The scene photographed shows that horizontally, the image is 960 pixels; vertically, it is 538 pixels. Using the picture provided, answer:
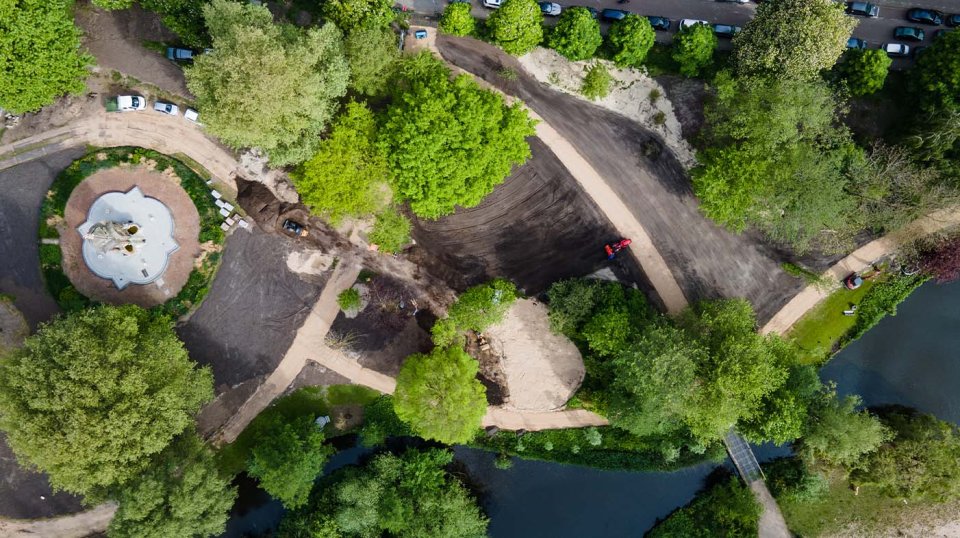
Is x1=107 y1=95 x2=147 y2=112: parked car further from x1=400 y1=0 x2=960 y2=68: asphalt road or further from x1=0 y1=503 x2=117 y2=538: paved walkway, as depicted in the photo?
x1=0 y1=503 x2=117 y2=538: paved walkway

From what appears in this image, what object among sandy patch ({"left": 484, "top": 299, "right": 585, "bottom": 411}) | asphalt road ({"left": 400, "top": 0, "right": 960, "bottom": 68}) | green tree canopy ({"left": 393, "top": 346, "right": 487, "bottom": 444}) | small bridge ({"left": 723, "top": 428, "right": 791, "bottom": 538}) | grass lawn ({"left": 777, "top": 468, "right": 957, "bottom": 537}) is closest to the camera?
green tree canopy ({"left": 393, "top": 346, "right": 487, "bottom": 444})

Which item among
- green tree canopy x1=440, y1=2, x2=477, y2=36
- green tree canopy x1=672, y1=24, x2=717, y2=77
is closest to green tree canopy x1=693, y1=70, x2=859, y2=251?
green tree canopy x1=672, y1=24, x2=717, y2=77

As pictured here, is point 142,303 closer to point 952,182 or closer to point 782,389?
point 782,389

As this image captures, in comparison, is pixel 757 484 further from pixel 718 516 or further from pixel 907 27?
pixel 907 27

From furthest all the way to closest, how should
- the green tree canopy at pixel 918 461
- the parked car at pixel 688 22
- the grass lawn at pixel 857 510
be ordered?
the grass lawn at pixel 857 510
the parked car at pixel 688 22
the green tree canopy at pixel 918 461

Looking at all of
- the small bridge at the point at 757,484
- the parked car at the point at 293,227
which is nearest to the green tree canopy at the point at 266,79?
the parked car at the point at 293,227

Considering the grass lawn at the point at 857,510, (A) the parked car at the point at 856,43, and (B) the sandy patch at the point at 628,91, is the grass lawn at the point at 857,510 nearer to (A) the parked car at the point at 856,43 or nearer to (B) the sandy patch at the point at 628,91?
(B) the sandy patch at the point at 628,91

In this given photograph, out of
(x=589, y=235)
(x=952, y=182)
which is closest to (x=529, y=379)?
(x=589, y=235)
